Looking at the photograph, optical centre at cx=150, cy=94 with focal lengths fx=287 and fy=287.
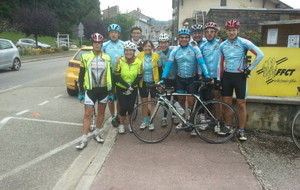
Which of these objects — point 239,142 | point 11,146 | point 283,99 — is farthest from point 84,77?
point 283,99

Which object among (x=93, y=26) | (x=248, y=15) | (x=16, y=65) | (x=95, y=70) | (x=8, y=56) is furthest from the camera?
(x=93, y=26)

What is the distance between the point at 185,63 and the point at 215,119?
119 centimetres

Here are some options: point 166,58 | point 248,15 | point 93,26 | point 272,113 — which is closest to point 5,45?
point 166,58

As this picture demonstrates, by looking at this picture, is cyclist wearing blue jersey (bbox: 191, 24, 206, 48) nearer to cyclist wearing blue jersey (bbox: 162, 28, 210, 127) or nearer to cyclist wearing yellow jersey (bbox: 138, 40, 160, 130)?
cyclist wearing blue jersey (bbox: 162, 28, 210, 127)

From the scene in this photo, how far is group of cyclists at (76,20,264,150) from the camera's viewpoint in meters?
5.11

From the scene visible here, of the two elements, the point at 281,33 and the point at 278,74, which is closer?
the point at 278,74

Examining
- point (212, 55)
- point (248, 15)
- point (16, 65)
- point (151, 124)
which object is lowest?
point (151, 124)

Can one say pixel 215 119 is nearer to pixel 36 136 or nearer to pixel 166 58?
pixel 166 58

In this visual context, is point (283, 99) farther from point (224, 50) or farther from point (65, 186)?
point (65, 186)

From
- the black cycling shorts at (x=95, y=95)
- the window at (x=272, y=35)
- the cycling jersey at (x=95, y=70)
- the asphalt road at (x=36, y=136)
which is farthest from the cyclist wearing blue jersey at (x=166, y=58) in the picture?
the window at (x=272, y=35)

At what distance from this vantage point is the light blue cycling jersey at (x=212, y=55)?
553cm

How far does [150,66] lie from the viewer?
18.7 ft

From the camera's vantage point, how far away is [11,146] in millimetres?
5039

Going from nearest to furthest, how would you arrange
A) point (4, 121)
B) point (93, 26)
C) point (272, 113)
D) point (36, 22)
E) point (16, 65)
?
point (272, 113) → point (4, 121) → point (16, 65) → point (36, 22) → point (93, 26)
